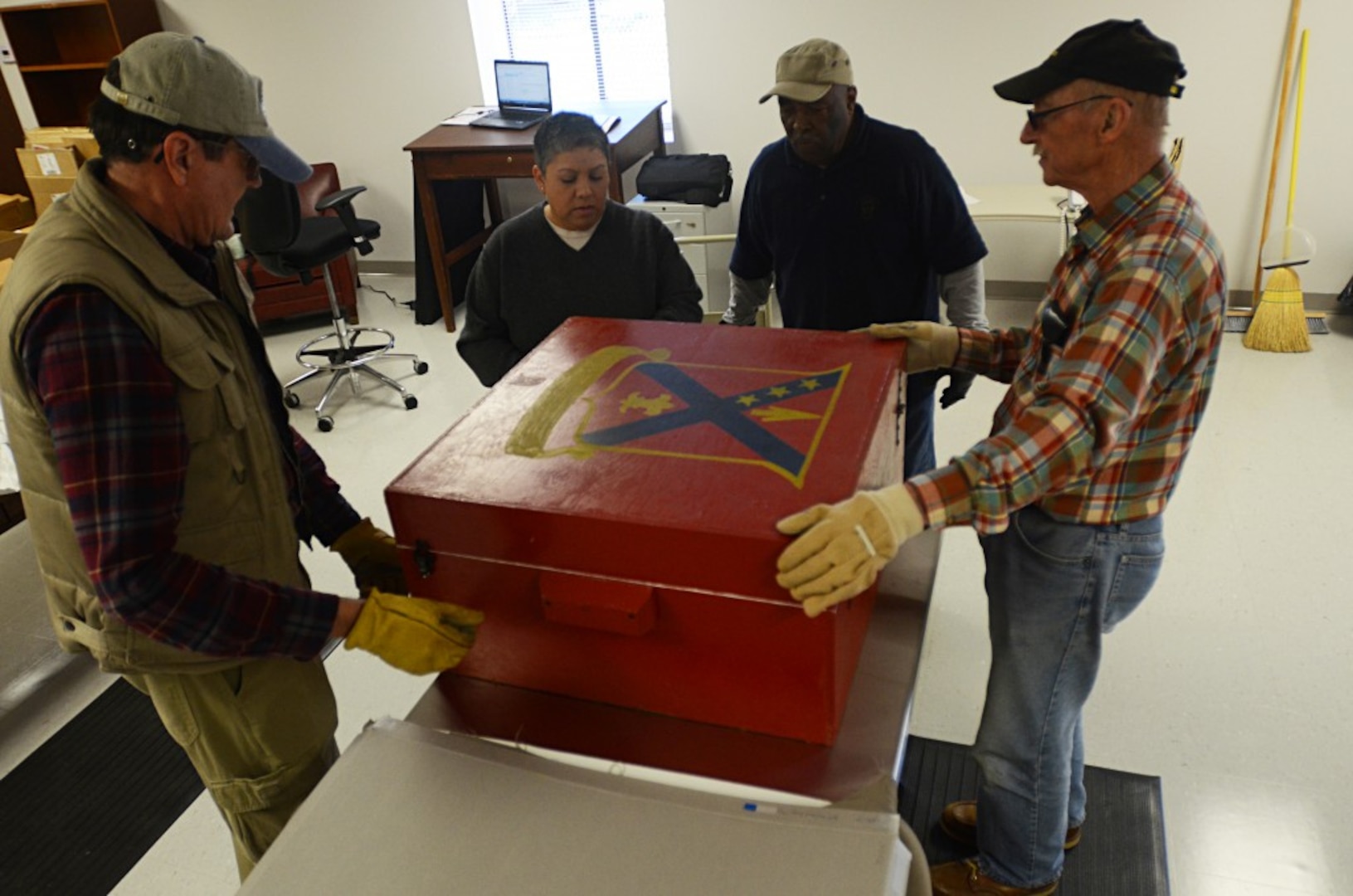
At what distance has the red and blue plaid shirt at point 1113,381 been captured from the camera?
0.97 m

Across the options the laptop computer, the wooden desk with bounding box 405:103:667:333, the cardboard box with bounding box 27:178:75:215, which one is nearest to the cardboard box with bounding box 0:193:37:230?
the cardboard box with bounding box 27:178:75:215

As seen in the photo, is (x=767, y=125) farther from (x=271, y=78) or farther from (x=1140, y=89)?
(x=1140, y=89)

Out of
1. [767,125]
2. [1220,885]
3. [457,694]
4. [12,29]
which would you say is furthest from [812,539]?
[12,29]

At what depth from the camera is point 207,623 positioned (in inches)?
37.9

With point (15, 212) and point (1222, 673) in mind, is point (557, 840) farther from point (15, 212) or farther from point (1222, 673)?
point (15, 212)

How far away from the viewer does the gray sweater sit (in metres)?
1.88

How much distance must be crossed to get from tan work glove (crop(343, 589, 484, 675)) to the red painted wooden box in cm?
3

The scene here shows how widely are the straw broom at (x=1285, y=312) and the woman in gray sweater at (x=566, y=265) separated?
2838 millimetres

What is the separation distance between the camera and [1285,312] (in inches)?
143

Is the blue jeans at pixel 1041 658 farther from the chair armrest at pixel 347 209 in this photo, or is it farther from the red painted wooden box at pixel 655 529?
the chair armrest at pixel 347 209

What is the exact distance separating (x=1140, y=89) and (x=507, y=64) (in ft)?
12.2

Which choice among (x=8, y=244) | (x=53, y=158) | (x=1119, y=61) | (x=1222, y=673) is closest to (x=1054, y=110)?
(x=1119, y=61)

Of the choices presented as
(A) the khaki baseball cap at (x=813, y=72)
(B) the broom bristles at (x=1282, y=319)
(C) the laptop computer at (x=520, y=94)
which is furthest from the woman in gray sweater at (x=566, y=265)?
(B) the broom bristles at (x=1282, y=319)

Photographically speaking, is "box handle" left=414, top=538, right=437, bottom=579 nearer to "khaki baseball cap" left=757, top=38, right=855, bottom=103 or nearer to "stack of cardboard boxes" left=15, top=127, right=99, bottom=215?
"khaki baseball cap" left=757, top=38, right=855, bottom=103
